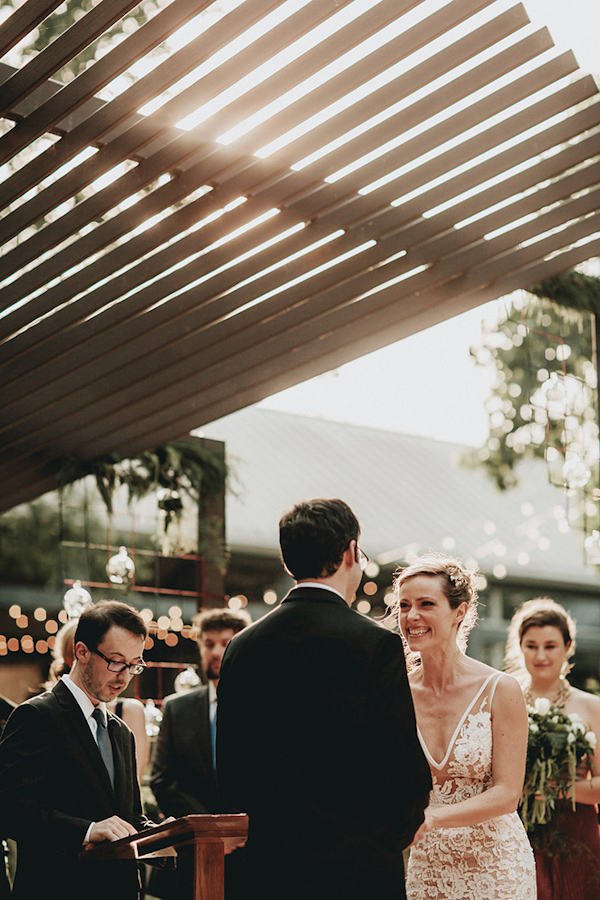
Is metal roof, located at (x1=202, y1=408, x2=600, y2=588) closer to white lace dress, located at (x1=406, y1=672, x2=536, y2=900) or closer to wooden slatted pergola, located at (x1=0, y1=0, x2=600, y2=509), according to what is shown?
wooden slatted pergola, located at (x1=0, y1=0, x2=600, y2=509)

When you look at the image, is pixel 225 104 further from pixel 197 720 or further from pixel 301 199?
pixel 197 720

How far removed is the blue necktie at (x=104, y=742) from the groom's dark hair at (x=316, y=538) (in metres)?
1.27

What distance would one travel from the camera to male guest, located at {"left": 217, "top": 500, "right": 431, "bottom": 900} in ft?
9.00

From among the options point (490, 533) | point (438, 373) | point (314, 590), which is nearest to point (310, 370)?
point (314, 590)

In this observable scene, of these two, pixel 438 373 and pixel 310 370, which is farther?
pixel 438 373

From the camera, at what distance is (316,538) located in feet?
9.77

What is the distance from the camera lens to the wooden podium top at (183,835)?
111 inches

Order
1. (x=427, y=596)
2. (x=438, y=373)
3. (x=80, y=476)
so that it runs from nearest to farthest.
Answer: (x=427, y=596) < (x=80, y=476) < (x=438, y=373)

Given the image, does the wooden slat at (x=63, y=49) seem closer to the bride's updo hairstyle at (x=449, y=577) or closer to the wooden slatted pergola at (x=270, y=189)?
the wooden slatted pergola at (x=270, y=189)

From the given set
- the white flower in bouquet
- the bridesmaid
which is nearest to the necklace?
the bridesmaid

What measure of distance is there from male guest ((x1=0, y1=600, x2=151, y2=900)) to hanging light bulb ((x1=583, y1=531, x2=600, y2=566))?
4.21 metres

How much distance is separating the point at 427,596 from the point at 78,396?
3.27 m

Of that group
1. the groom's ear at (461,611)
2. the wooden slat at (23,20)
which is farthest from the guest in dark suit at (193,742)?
the wooden slat at (23,20)

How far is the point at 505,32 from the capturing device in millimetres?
4293
